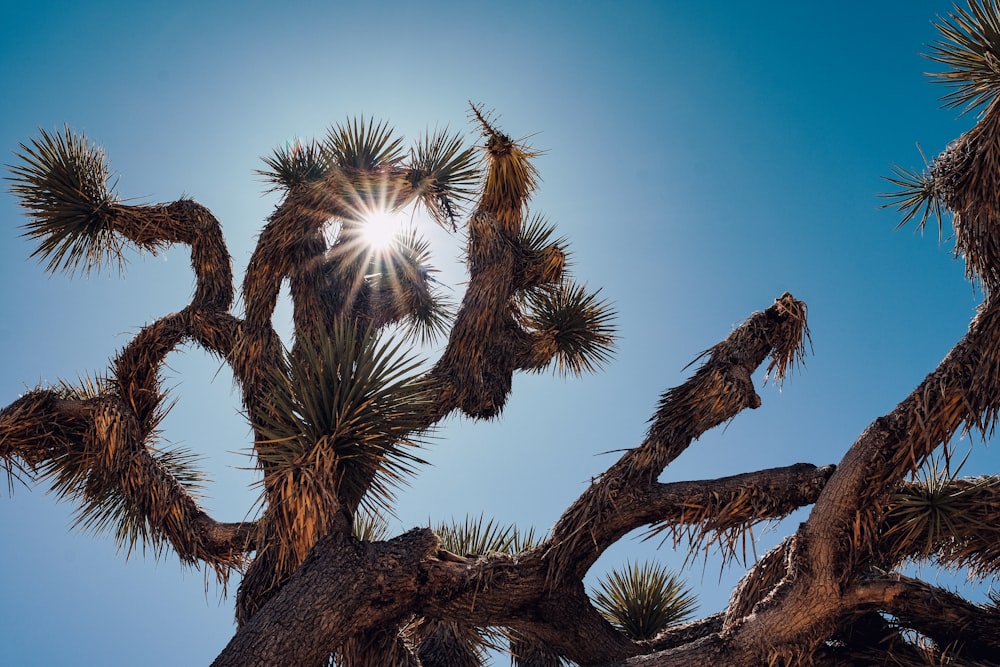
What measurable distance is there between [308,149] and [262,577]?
14.8 feet

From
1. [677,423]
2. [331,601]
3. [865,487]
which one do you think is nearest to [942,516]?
[865,487]

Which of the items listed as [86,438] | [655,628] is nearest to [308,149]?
[86,438]


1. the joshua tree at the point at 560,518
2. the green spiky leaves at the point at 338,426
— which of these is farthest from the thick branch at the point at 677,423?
the green spiky leaves at the point at 338,426

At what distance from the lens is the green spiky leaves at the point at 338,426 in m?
4.47

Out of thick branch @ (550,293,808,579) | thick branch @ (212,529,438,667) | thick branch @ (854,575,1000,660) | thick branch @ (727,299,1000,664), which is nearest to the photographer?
thick branch @ (212,529,438,667)

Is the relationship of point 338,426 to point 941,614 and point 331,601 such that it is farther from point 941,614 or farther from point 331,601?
point 941,614

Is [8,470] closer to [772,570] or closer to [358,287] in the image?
[358,287]

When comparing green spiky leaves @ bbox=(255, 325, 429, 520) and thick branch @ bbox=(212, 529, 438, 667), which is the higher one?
green spiky leaves @ bbox=(255, 325, 429, 520)

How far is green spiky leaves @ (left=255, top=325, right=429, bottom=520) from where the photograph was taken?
4.47 metres

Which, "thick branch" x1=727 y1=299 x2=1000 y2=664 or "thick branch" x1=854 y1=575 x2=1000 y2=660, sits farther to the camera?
"thick branch" x1=854 y1=575 x2=1000 y2=660

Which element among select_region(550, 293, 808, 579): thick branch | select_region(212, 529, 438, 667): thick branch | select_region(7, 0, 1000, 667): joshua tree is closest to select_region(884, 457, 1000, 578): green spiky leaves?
select_region(7, 0, 1000, 667): joshua tree

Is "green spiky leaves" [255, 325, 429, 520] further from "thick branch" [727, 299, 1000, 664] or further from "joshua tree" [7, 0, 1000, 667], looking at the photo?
"thick branch" [727, 299, 1000, 664]

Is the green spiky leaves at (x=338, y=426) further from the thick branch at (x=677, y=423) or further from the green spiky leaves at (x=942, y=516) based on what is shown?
the green spiky leaves at (x=942, y=516)

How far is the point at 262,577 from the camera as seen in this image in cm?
511
